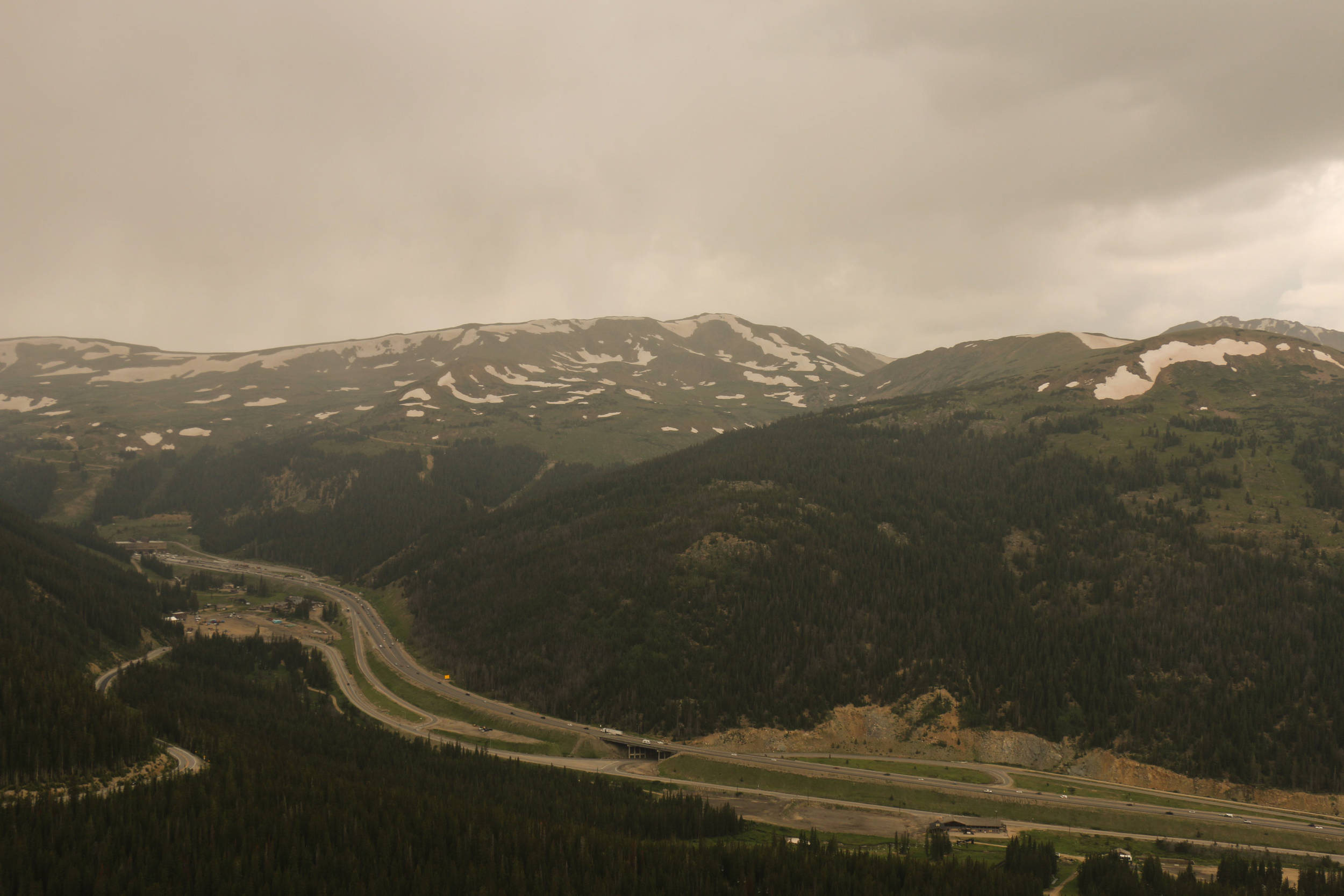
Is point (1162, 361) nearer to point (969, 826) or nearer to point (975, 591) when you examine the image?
point (975, 591)

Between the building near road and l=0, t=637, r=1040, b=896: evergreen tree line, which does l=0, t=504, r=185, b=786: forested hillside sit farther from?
the building near road

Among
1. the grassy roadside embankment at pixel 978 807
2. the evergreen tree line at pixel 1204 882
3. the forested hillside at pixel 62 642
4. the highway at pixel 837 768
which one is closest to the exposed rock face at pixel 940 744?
the highway at pixel 837 768

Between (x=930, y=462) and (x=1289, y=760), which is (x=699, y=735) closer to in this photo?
(x=1289, y=760)

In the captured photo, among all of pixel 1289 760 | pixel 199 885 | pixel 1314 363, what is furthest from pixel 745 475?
pixel 1314 363

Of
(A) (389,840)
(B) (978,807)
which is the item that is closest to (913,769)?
(B) (978,807)

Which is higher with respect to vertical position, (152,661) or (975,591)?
(975,591)

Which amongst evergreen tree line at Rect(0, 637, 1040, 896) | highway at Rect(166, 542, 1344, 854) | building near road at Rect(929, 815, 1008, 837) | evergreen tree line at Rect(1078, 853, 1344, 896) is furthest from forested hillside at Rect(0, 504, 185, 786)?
evergreen tree line at Rect(1078, 853, 1344, 896)

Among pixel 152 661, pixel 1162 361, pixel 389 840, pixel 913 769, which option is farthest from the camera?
pixel 1162 361
